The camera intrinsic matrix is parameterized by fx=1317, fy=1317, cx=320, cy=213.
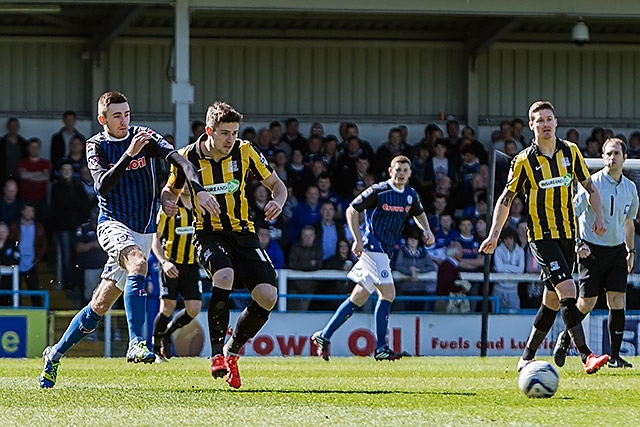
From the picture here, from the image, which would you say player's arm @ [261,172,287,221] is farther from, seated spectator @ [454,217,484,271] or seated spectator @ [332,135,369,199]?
seated spectator @ [332,135,369,199]

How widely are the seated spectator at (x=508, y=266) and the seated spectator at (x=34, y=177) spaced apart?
6.48m

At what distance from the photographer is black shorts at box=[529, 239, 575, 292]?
33.8ft

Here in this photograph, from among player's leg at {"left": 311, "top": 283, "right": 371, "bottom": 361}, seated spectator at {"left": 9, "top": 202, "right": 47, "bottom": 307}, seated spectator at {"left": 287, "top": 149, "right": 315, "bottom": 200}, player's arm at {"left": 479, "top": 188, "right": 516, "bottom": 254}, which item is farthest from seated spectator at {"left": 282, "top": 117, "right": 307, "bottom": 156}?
player's arm at {"left": 479, "top": 188, "right": 516, "bottom": 254}

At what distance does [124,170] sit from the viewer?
8.77m

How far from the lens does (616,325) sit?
1305 cm

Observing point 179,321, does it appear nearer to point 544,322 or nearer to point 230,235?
point 544,322

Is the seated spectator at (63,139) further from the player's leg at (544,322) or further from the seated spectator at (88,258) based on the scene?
the player's leg at (544,322)

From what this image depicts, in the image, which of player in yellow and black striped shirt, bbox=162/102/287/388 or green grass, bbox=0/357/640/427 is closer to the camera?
green grass, bbox=0/357/640/427

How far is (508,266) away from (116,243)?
1030cm

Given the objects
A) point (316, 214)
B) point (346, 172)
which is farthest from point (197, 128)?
point (316, 214)

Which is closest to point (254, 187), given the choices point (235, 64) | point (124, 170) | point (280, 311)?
point (280, 311)

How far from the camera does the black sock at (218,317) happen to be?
9113 mm

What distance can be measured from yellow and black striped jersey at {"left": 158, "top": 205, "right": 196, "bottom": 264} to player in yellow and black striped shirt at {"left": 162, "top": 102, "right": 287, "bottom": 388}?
478 cm

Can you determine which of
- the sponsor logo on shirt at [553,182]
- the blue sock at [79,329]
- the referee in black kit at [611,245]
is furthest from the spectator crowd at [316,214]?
the blue sock at [79,329]
